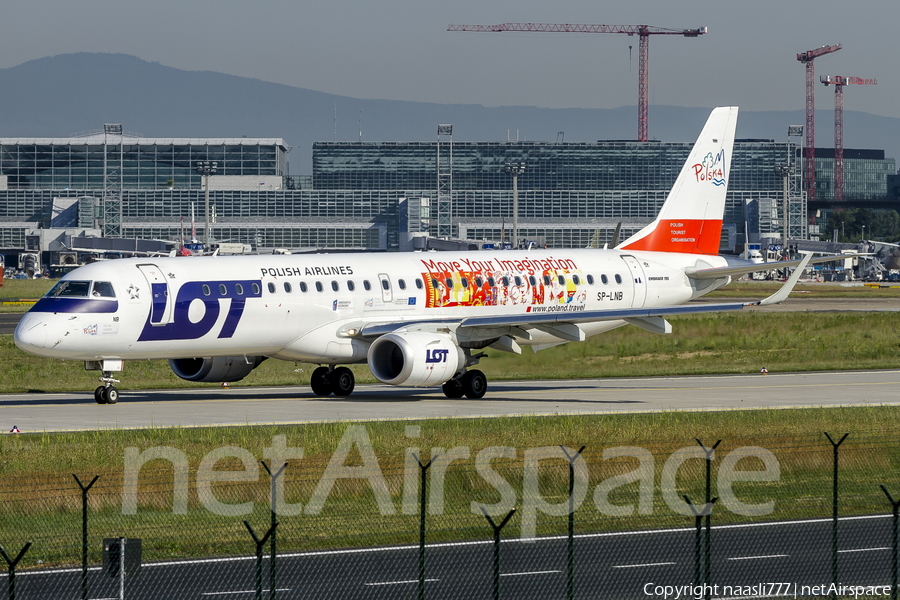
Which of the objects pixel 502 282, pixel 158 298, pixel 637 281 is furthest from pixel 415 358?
pixel 637 281

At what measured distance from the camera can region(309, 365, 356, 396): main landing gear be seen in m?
40.7

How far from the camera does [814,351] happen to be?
2250 inches

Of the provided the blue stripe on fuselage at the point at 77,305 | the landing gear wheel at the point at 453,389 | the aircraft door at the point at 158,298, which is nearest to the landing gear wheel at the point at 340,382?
the landing gear wheel at the point at 453,389

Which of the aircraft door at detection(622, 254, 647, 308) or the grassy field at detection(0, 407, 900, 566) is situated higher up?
the aircraft door at detection(622, 254, 647, 308)

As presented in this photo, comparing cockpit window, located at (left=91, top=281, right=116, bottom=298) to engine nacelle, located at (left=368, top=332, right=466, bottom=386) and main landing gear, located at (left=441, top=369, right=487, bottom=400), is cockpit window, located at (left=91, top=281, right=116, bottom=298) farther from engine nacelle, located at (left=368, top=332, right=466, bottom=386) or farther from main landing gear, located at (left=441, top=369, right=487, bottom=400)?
main landing gear, located at (left=441, top=369, right=487, bottom=400)

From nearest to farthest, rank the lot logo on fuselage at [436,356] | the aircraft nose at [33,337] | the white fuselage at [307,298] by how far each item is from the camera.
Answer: the aircraft nose at [33,337]
the white fuselage at [307,298]
the lot logo on fuselage at [436,356]

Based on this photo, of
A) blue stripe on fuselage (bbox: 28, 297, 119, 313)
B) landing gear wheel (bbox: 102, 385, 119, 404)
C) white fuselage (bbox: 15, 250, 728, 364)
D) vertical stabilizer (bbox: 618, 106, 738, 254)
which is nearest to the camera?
blue stripe on fuselage (bbox: 28, 297, 119, 313)

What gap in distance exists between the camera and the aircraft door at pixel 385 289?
40.1 m

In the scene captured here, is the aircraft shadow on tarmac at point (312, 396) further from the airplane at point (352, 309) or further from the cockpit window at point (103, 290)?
the cockpit window at point (103, 290)

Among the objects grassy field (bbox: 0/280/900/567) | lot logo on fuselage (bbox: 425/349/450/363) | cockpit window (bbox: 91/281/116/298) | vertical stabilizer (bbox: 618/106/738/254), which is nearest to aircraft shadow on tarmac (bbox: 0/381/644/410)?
lot logo on fuselage (bbox: 425/349/450/363)

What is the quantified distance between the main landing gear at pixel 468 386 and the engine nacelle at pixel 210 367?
585cm

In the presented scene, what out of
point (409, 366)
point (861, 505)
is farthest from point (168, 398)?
point (861, 505)

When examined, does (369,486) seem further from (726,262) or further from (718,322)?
(718,322)

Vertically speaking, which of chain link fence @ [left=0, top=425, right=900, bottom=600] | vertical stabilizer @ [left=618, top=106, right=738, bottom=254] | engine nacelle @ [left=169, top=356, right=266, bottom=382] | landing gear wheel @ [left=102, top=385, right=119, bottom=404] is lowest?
chain link fence @ [left=0, top=425, right=900, bottom=600]
